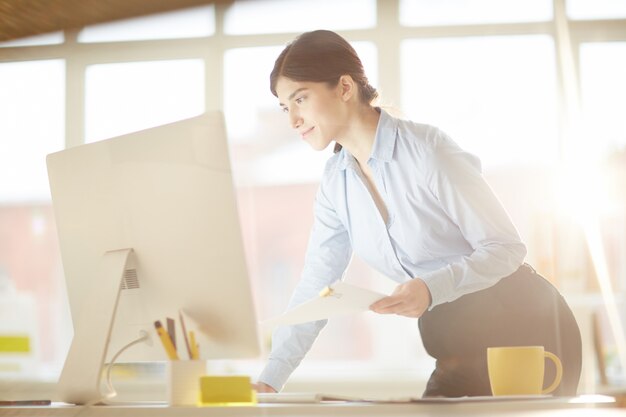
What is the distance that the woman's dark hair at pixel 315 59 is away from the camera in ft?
5.44

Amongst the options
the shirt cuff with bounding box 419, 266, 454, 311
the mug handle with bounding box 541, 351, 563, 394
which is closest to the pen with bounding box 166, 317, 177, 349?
the shirt cuff with bounding box 419, 266, 454, 311

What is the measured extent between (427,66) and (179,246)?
241 cm

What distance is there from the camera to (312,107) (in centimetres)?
170

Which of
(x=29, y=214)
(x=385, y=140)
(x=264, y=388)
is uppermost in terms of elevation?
(x=29, y=214)

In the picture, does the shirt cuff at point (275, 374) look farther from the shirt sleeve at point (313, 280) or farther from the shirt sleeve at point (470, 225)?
the shirt sleeve at point (470, 225)

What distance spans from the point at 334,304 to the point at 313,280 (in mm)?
537

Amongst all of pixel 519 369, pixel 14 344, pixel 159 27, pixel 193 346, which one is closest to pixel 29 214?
pixel 14 344

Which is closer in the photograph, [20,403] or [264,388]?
[20,403]

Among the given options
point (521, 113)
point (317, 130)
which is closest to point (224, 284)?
point (317, 130)

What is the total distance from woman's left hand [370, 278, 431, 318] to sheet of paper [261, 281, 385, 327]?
103 millimetres

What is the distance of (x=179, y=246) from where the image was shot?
1.05 metres

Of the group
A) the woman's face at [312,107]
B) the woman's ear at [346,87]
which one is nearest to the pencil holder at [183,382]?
the woman's face at [312,107]

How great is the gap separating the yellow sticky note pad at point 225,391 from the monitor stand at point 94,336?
0.66 ft

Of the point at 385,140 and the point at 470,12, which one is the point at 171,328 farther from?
the point at 470,12
